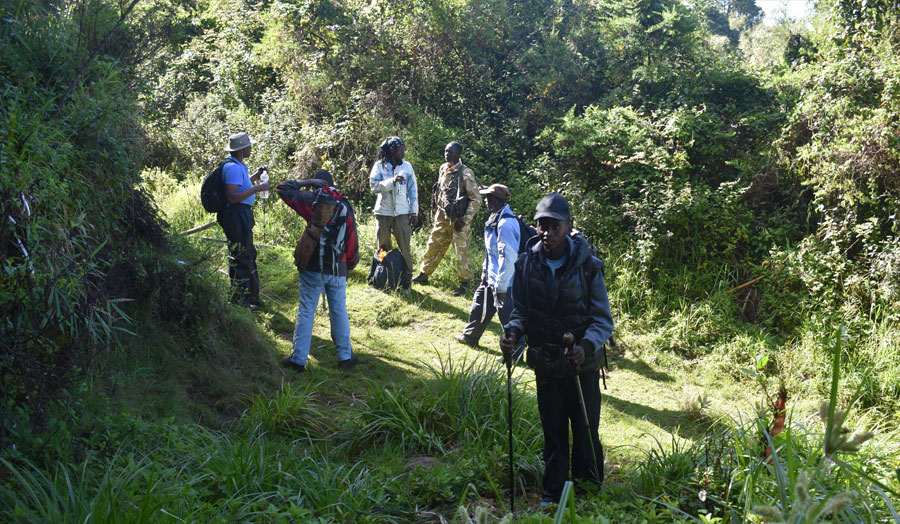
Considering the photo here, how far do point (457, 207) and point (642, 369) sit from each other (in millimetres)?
3307

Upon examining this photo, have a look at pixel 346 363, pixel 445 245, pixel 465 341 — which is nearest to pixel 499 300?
pixel 465 341

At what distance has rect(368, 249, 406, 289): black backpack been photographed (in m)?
9.66

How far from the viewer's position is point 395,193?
9703 mm

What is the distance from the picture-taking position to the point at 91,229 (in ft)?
16.2

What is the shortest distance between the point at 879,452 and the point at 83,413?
205 inches

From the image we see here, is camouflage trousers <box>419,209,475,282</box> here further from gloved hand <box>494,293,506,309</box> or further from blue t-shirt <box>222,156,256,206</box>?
blue t-shirt <box>222,156,256,206</box>

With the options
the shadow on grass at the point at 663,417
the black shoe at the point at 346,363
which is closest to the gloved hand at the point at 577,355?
the shadow on grass at the point at 663,417

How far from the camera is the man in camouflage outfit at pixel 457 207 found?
9633mm

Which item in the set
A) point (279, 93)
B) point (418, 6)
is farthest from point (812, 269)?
point (279, 93)

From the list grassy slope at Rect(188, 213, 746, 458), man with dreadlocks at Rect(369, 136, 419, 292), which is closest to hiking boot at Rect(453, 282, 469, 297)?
grassy slope at Rect(188, 213, 746, 458)

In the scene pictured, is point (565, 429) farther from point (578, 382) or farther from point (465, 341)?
point (465, 341)

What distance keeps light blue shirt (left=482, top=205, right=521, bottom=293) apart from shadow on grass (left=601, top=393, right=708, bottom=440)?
5.41ft

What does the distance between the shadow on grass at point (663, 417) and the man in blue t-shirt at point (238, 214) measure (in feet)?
13.8

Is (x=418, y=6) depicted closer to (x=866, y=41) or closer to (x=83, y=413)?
(x=866, y=41)
